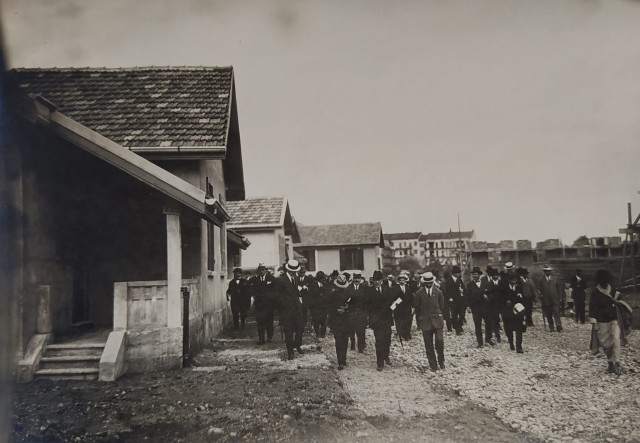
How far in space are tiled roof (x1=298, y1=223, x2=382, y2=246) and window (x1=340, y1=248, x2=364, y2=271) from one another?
0.69 meters

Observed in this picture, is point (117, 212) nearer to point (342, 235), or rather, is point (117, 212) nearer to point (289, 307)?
point (289, 307)

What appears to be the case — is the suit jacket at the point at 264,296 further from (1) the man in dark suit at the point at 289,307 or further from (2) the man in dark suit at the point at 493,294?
(2) the man in dark suit at the point at 493,294

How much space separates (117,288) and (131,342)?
37.8 inches

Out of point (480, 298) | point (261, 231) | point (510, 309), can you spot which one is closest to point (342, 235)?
point (261, 231)

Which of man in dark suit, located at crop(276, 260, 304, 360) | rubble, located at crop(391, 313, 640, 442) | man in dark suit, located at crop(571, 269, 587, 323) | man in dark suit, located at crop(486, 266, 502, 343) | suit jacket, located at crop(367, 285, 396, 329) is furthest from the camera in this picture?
man in dark suit, located at crop(571, 269, 587, 323)

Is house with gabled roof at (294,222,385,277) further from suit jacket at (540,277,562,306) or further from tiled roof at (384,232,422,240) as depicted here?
tiled roof at (384,232,422,240)

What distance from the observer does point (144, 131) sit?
998 centimetres

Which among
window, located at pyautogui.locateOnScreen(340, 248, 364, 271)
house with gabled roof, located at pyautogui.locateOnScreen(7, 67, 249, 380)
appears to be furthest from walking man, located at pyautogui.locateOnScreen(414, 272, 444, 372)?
window, located at pyautogui.locateOnScreen(340, 248, 364, 271)

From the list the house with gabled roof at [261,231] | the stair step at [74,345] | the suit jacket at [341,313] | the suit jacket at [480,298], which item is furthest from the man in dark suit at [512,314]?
the house with gabled roof at [261,231]

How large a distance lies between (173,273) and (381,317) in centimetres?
413

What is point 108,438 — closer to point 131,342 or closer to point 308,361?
point 131,342

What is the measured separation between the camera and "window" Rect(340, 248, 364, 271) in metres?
35.8

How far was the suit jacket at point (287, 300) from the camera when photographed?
31.3ft

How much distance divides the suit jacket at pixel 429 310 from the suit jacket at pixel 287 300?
2.53 m
